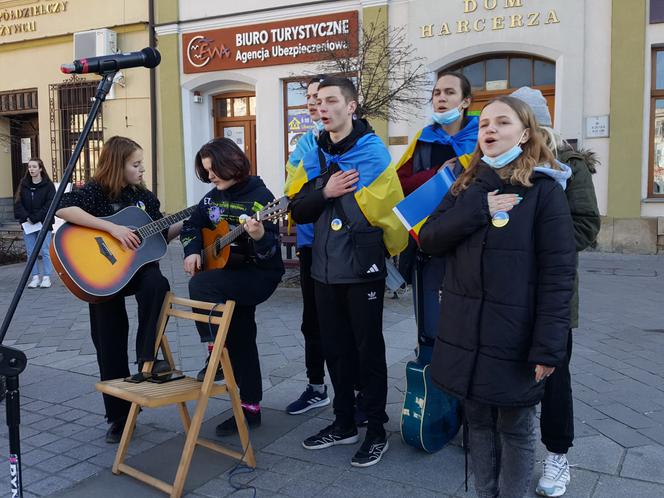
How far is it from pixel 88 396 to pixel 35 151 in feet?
44.9

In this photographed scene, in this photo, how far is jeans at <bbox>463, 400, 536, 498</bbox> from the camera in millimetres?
2555

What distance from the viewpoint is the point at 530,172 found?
2469 mm

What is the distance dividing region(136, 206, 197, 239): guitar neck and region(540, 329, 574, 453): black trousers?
226cm

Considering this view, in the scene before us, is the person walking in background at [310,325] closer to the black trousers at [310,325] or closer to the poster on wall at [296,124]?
the black trousers at [310,325]

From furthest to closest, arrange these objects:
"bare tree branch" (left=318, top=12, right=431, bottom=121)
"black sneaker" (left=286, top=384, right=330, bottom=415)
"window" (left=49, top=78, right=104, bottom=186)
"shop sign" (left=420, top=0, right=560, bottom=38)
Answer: "window" (left=49, top=78, right=104, bottom=186), "shop sign" (left=420, top=0, right=560, bottom=38), "bare tree branch" (left=318, top=12, right=431, bottom=121), "black sneaker" (left=286, top=384, right=330, bottom=415)

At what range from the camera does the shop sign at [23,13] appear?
14.6 m

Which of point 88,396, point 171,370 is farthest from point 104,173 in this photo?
point 88,396

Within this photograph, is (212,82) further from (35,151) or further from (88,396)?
(88,396)

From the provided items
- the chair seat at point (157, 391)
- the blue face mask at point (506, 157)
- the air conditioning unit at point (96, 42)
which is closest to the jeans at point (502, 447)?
the blue face mask at point (506, 157)

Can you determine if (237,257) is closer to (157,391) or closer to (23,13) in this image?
(157,391)

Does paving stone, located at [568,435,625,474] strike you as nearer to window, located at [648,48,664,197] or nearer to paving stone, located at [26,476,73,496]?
paving stone, located at [26,476,73,496]

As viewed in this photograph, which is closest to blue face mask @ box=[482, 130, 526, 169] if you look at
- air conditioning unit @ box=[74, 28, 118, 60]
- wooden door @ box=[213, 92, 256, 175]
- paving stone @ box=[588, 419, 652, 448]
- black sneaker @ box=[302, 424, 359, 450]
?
black sneaker @ box=[302, 424, 359, 450]

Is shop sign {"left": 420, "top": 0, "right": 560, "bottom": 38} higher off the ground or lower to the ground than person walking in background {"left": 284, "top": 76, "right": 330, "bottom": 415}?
higher

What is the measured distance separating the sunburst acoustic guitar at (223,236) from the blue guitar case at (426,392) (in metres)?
0.80
